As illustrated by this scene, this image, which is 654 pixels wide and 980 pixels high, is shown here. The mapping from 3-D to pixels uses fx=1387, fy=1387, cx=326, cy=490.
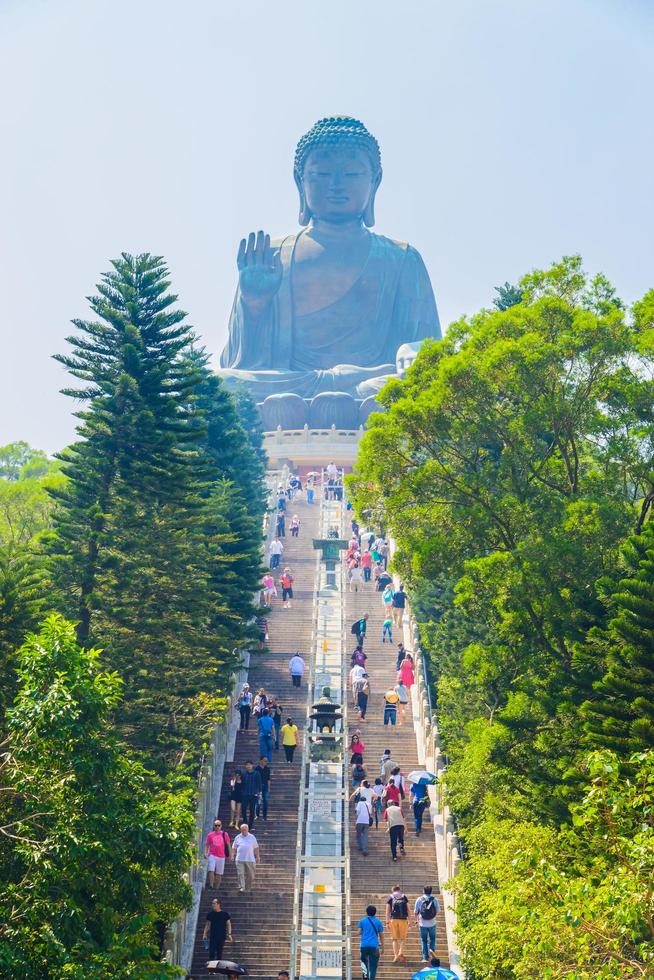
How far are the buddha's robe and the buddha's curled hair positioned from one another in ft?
10.4

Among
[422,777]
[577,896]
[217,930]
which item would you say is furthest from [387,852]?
[577,896]

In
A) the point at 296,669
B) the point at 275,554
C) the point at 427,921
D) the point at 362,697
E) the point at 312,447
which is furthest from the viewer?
the point at 312,447

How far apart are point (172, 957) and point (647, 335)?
29.1ft

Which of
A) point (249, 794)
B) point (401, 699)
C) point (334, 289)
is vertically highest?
point (334, 289)

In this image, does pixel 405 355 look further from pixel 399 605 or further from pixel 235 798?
pixel 235 798

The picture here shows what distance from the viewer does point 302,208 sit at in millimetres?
A: 56562

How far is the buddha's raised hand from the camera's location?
51.9 m

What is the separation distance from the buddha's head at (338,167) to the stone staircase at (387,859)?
33600 mm

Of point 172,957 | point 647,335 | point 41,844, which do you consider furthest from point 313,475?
point 41,844

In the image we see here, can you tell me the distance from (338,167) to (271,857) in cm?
4139

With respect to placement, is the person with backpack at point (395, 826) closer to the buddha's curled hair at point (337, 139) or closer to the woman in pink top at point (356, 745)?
the woman in pink top at point (356, 745)

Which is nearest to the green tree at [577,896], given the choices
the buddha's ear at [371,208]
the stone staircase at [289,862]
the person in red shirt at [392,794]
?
the stone staircase at [289,862]

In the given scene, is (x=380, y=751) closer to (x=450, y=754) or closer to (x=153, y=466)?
(x=450, y=754)

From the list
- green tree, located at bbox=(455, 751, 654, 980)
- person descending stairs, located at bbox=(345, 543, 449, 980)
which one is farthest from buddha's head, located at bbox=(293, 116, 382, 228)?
green tree, located at bbox=(455, 751, 654, 980)
